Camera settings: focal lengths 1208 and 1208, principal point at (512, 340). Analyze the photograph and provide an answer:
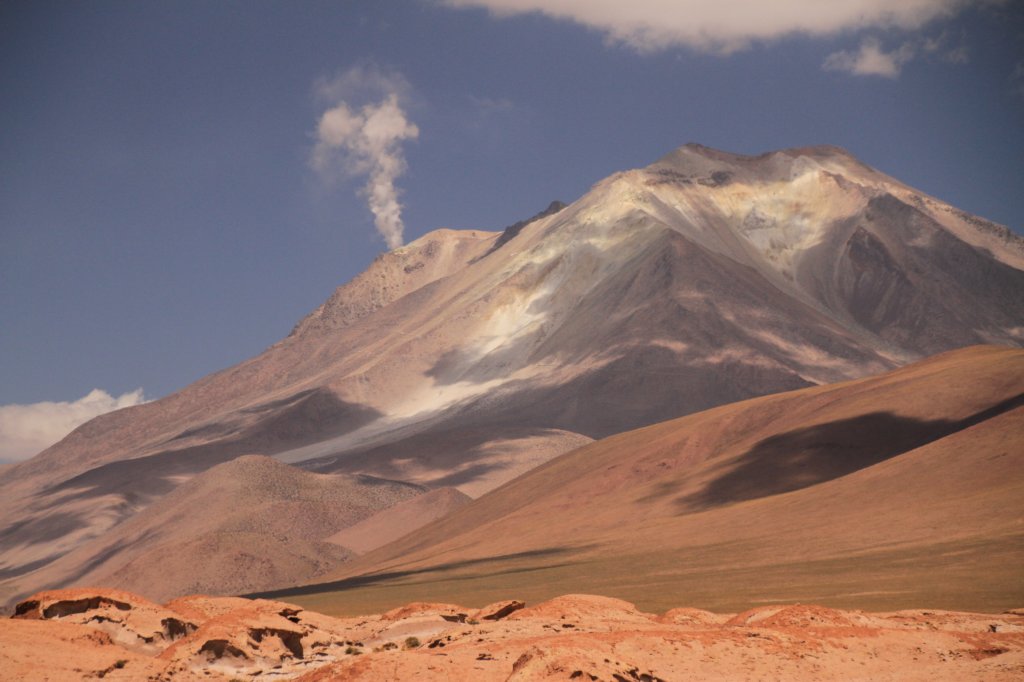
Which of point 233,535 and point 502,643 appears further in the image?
Result: point 233,535

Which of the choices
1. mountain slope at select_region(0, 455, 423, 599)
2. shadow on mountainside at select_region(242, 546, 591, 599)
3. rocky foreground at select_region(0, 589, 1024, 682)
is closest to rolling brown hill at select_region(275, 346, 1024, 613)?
shadow on mountainside at select_region(242, 546, 591, 599)

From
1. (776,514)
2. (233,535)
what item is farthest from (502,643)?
(233,535)

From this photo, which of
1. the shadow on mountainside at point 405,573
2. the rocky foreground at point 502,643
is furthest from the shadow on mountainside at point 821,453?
the rocky foreground at point 502,643

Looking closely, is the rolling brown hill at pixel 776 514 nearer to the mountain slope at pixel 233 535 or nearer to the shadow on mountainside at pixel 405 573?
the shadow on mountainside at pixel 405 573

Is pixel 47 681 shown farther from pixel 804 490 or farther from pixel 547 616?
pixel 804 490


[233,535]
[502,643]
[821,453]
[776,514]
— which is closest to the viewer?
[502,643]

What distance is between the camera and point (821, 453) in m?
77.0

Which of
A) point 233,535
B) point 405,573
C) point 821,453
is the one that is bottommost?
point 405,573

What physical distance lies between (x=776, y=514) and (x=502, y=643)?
44.8 m

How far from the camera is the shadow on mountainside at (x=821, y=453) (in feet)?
238

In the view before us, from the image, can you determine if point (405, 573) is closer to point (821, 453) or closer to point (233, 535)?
point (233, 535)

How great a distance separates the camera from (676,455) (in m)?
92.2

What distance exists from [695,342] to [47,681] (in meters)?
168

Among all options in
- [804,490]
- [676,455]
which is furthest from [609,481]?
[804,490]
